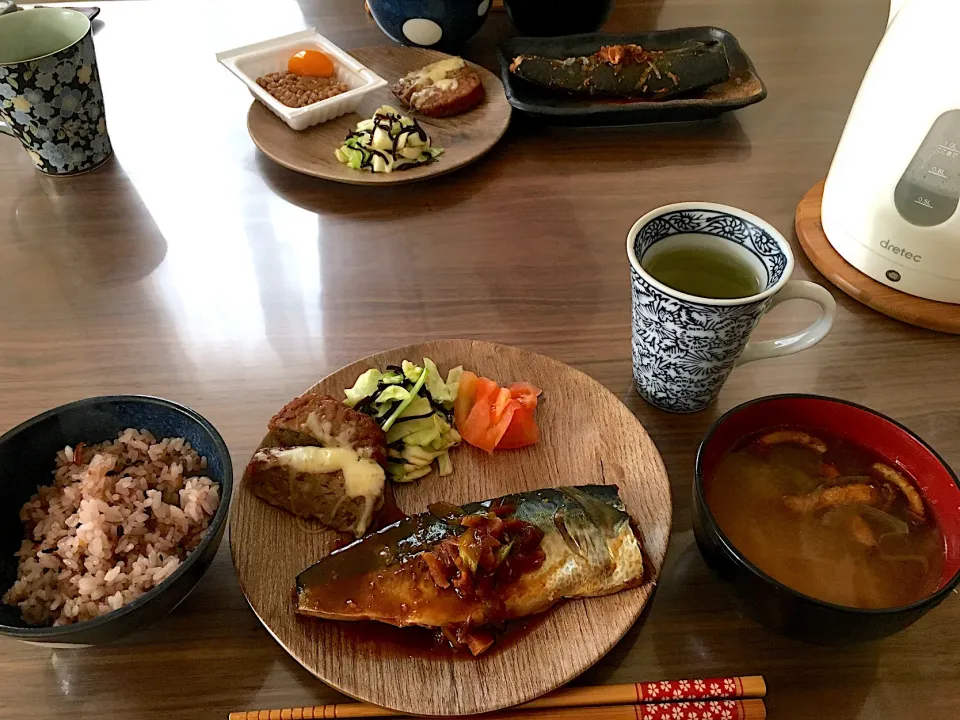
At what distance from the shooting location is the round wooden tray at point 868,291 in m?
1.19

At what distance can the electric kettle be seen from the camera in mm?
1021

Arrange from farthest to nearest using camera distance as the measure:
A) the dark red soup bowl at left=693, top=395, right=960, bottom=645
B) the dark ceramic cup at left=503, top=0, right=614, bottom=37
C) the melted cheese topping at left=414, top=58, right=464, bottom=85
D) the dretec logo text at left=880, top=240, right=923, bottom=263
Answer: the dark ceramic cup at left=503, top=0, right=614, bottom=37
the melted cheese topping at left=414, top=58, right=464, bottom=85
the dretec logo text at left=880, top=240, right=923, bottom=263
the dark red soup bowl at left=693, top=395, right=960, bottom=645

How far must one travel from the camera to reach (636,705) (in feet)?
2.45

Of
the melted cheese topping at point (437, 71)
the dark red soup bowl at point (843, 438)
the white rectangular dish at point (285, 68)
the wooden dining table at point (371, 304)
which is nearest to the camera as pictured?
the dark red soup bowl at point (843, 438)

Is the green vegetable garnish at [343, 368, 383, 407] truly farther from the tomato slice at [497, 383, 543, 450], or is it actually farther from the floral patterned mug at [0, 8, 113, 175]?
the floral patterned mug at [0, 8, 113, 175]

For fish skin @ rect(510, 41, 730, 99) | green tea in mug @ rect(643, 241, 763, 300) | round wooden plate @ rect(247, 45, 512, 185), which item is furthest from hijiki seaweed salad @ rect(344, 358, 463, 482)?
fish skin @ rect(510, 41, 730, 99)

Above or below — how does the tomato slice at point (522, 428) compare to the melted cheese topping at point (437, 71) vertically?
below

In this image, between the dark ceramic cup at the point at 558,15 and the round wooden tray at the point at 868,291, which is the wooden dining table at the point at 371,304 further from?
the dark ceramic cup at the point at 558,15

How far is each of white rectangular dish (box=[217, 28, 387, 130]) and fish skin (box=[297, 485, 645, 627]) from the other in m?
1.04

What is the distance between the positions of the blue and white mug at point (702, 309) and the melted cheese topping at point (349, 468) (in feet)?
1.34

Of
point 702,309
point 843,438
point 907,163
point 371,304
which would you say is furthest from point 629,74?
point 843,438

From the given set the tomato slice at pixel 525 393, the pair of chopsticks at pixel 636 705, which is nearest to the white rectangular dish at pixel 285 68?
the tomato slice at pixel 525 393

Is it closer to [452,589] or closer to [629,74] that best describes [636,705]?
[452,589]

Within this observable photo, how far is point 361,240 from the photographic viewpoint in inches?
55.6
